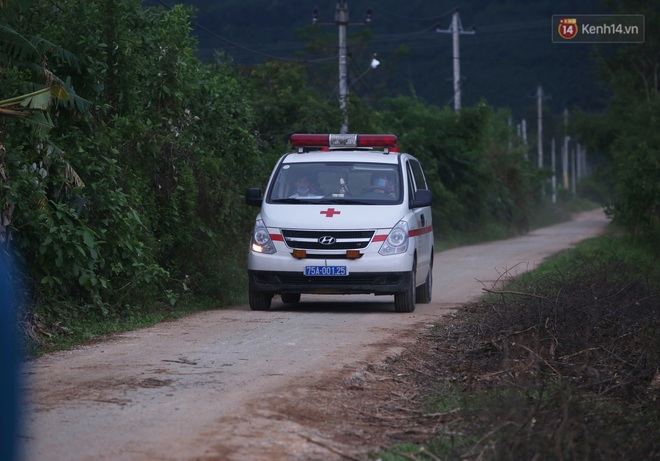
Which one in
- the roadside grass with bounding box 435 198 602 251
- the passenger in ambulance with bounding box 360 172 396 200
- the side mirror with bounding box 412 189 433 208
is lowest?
the roadside grass with bounding box 435 198 602 251

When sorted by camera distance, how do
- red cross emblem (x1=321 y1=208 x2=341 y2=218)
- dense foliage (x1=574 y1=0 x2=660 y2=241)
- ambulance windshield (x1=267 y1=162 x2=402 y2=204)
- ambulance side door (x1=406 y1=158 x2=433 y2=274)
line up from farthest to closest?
dense foliage (x1=574 y1=0 x2=660 y2=241)
ambulance side door (x1=406 y1=158 x2=433 y2=274)
ambulance windshield (x1=267 y1=162 x2=402 y2=204)
red cross emblem (x1=321 y1=208 x2=341 y2=218)

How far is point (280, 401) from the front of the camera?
288 inches

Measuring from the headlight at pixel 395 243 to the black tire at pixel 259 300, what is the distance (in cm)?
153

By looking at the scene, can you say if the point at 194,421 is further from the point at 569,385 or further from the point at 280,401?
the point at 569,385

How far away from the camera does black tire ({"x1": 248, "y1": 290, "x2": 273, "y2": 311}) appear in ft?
44.0

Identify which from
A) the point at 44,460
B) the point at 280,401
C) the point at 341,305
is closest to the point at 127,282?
the point at 341,305

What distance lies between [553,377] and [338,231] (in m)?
4.97

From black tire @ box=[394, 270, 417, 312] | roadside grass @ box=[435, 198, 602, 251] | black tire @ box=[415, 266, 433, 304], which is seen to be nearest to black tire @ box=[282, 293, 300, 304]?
black tire @ box=[415, 266, 433, 304]

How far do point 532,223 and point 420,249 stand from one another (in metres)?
39.3

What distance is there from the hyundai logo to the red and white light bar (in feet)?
8.09

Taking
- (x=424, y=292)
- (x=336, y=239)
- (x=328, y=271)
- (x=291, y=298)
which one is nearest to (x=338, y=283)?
(x=328, y=271)

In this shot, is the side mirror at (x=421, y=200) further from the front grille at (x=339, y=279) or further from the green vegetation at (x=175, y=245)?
the green vegetation at (x=175, y=245)

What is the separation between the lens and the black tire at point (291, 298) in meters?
14.8

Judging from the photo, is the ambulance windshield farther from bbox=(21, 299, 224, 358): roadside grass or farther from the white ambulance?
bbox=(21, 299, 224, 358): roadside grass
